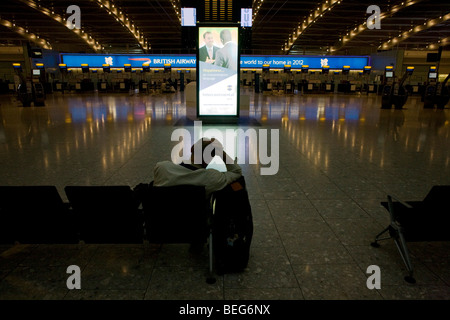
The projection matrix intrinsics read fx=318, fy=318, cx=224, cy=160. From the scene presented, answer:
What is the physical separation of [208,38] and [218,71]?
1085mm

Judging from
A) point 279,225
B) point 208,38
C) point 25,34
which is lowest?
point 279,225

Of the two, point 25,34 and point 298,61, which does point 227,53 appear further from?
point 25,34

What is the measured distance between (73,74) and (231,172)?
3664 centimetres

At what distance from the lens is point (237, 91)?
1095 centimetres

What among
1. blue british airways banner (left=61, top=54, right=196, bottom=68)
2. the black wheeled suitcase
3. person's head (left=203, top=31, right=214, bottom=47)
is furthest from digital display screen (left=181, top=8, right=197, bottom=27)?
blue british airways banner (left=61, top=54, right=196, bottom=68)

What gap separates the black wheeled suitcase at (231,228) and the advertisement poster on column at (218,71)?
865 cm

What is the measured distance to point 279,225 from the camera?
345cm

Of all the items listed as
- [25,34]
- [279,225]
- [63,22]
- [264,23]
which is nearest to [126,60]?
[63,22]

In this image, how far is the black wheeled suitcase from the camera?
2541 millimetres

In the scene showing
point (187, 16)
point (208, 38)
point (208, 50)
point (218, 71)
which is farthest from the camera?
point (187, 16)

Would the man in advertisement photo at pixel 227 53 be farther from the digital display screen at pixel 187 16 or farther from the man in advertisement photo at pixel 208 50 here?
the digital display screen at pixel 187 16

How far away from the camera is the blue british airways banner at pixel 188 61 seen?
33.3 m

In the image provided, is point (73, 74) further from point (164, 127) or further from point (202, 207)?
point (202, 207)
